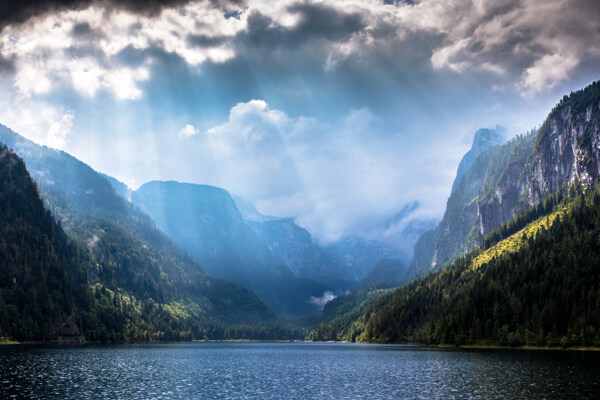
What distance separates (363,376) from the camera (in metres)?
101

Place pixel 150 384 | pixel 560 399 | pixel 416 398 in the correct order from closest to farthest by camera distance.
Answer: pixel 560 399 → pixel 416 398 → pixel 150 384

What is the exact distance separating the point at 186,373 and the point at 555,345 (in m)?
138

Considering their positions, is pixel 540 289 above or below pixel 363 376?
above

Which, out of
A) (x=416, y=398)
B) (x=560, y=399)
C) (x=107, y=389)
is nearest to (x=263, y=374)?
(x=107, y=389)

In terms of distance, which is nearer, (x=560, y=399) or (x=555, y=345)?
(x=560, y=399)

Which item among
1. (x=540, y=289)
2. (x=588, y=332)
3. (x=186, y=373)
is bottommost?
(x=186, y=373)

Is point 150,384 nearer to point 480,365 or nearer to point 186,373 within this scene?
point 186,373

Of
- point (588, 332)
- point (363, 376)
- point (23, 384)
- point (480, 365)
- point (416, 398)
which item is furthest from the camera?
point (588, 332)

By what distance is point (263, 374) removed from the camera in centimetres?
10694

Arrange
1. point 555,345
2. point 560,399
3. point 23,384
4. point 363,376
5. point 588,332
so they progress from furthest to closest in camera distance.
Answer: point 555,345 → point 588,332 → point 363,376 → point 23,384 → point 560,399

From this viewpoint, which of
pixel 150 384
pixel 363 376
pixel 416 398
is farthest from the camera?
pixel 363 376

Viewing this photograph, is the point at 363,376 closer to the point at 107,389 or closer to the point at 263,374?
the point at 263,374

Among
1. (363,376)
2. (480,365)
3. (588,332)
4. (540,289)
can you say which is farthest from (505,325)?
(363,376)

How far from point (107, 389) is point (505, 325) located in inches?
6763
